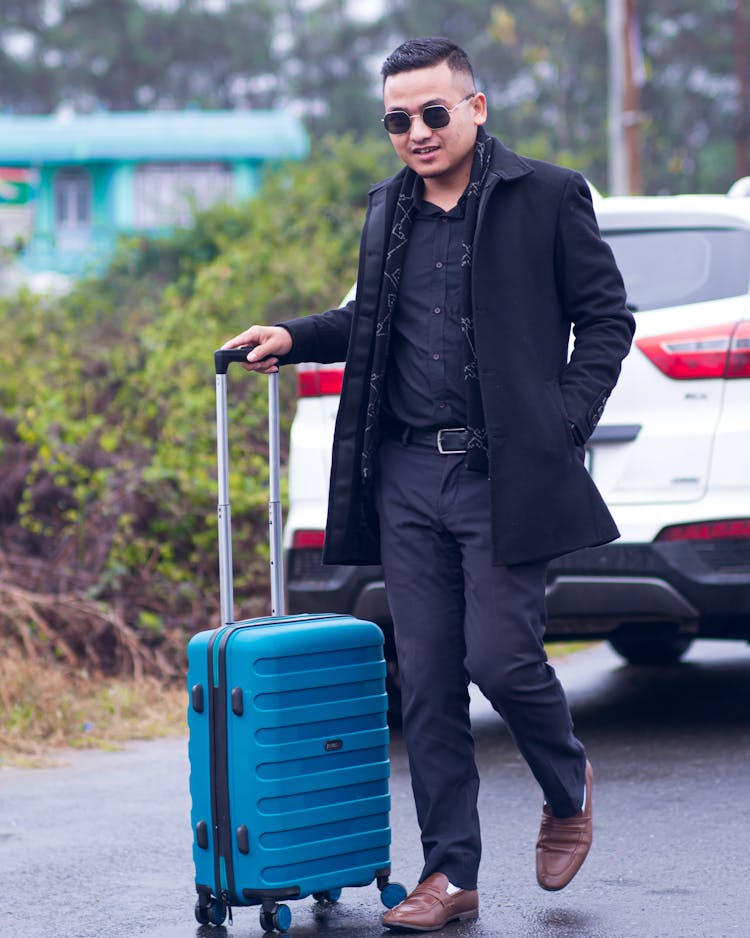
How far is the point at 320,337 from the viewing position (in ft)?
13.1

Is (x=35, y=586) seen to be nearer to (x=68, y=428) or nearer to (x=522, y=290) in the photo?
(x=68, y=428)

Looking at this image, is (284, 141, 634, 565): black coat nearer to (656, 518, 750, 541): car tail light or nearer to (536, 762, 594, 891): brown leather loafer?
(536, 762, 594, 891): brown leather loafer

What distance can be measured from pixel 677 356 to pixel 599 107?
152 feet

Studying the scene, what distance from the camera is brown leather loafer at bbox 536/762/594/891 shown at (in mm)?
3891

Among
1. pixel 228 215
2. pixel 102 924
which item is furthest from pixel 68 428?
pixel 228 215

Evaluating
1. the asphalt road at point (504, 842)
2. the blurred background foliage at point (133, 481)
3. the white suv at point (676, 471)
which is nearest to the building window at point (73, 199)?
the blurred background foliage at point (133, 481)

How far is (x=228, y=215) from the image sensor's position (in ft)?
59.5

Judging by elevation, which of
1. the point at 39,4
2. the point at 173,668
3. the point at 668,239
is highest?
the point at 39,4

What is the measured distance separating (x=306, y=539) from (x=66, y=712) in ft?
4.48

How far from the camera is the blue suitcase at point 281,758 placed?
3.68 m

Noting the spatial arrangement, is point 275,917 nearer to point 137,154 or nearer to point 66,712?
point 66,712

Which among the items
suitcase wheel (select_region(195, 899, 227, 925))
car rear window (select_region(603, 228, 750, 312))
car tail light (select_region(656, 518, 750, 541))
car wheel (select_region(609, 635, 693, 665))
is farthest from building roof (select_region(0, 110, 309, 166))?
suitcase wheel (select_region(195, 899, 227, 925))

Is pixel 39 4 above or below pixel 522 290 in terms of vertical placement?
above

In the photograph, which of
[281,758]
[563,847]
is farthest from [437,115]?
[563,847]
